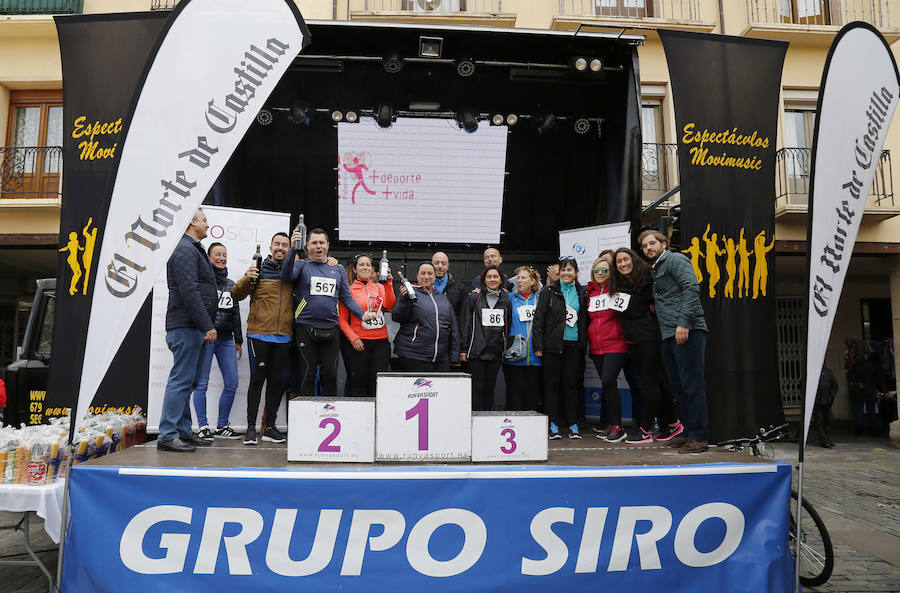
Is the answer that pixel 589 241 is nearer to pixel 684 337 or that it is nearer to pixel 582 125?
pixel 582 125

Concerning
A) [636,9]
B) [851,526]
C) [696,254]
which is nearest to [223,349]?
[696,254]

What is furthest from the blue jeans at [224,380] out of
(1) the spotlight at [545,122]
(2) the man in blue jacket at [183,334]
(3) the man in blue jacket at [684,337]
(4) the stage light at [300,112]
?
(1) the spotlight at [545,122]

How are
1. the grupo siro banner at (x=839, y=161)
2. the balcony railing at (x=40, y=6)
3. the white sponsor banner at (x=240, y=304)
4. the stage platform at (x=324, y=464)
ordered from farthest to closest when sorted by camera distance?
1. the balcony railing at (x=40, y=6)
2. the white sponsor banner at (x=240, y=304)
3. the stage platform at (x=324, y=464)
4. the grupo siro banner at (x=839, y=161)

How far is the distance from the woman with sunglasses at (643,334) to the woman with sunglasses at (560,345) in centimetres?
49

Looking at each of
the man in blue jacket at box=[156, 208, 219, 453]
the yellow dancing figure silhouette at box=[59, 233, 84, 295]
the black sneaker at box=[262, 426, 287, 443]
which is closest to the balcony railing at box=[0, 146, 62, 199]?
the yellow dancing figure silhouette at box=[59, 233, 84, 295]

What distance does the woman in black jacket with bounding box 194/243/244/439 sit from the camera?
4797mm

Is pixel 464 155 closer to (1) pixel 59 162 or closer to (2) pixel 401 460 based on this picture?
(2) pixel 401 460

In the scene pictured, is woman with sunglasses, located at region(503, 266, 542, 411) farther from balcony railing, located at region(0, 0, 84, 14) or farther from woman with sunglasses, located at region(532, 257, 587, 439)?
balcony railing, located at region(0, 0, 84, 14)

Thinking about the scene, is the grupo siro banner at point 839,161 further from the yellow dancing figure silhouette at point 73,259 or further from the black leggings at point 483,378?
the yellow dancing figure silhouette at point 73,259

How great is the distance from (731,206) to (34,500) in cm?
509

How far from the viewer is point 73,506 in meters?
2.77

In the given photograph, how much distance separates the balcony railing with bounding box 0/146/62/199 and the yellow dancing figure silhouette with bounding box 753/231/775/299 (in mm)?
10556

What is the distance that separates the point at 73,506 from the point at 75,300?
2.40 m

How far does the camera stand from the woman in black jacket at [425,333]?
4.70 metres
